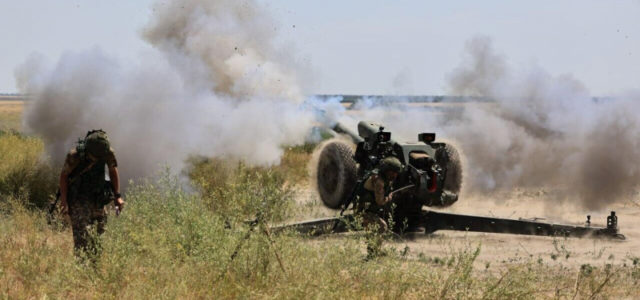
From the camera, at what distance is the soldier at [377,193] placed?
9.02 meters

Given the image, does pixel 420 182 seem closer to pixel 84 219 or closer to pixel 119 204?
pixel 119 204

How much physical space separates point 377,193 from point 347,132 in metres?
4.57

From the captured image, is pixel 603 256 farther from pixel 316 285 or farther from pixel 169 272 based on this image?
pixel 169 272

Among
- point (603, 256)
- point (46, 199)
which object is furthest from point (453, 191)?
point (46, 199)

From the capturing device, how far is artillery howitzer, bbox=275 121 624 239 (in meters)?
11.1

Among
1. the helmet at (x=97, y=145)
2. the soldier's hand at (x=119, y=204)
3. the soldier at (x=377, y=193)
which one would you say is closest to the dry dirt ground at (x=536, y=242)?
the soldier at (x=377, y=193)

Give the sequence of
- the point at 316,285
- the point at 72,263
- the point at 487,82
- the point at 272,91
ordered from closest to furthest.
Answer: the point at 316,285 < the point at 72,263 < the point at 272,91 < the point at 487,82

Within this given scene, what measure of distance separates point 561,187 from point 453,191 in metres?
4.62

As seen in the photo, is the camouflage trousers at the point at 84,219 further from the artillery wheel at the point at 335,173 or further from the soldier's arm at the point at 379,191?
the artillery wheel at the point at 335,173

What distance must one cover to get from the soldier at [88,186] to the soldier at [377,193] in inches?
107

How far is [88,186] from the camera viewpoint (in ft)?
25.2

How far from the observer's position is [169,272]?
6.49 meters

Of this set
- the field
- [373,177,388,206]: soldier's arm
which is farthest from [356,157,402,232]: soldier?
the field

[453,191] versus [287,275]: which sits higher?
[453,191]
